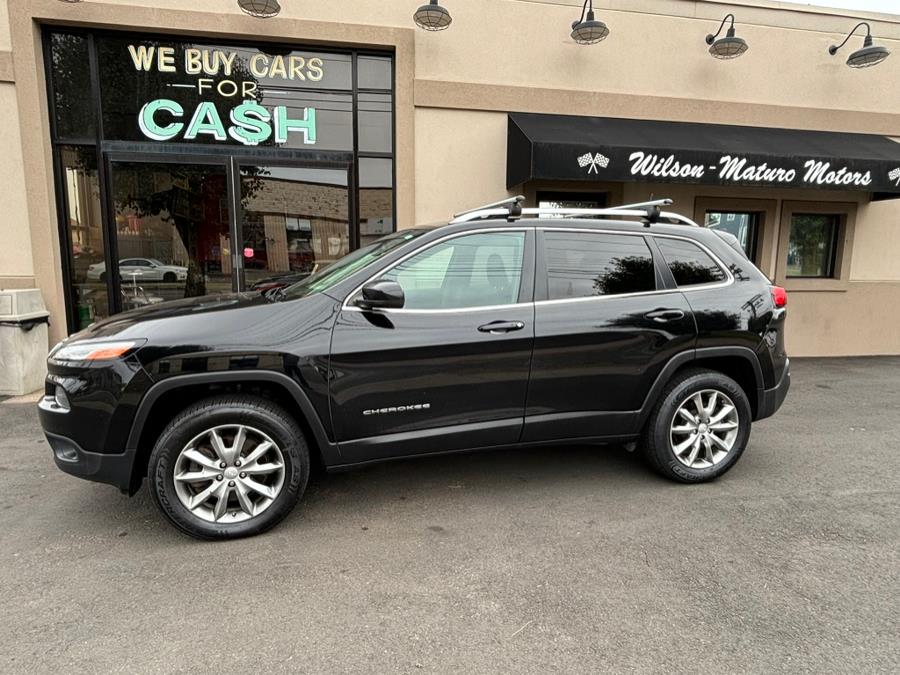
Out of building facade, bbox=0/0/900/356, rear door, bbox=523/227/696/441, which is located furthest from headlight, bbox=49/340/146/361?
building facade, bbox=0/0/900/356

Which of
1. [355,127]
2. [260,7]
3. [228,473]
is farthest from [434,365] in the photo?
[260,7]

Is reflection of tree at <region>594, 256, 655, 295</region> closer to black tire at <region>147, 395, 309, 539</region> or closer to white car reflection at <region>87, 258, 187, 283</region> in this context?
black tire at <region>147, 395, 309, 539</region>

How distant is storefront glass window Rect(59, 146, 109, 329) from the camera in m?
7.06

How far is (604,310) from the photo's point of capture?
3.55m

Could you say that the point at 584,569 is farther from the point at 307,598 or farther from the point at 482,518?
the point at 307,598

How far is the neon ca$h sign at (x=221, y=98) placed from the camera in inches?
277

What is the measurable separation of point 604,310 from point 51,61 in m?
7.60

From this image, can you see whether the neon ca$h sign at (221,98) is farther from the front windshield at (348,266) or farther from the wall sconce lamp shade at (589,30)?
the front windshield at (348,266)

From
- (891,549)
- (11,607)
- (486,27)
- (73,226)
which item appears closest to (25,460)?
(11,607)

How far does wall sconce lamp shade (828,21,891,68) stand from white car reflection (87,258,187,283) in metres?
9.87

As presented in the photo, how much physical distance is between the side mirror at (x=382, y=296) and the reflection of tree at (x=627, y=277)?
4.51 feet

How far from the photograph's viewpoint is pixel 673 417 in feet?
12.3

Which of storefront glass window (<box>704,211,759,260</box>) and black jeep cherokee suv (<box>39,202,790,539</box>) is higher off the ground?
storefront glass window (<box>704,211,759,260</box>)

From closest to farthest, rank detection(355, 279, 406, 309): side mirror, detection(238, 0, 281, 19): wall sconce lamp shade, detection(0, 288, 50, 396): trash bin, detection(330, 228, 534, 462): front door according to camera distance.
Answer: detection(355, 279, 406, 309): side mirror
detection(330, 228, 534, 462): front door
detection(0, 288, 50, 396): trash bin
detection(238, 0, 281, 19): wall sconce lamp shade
